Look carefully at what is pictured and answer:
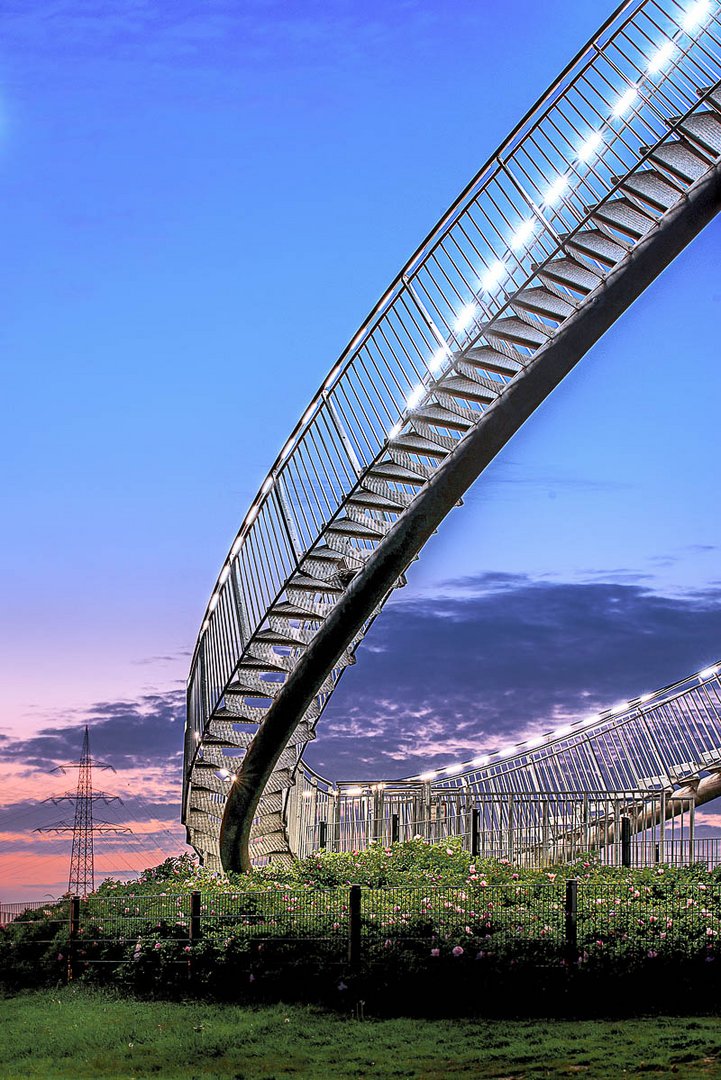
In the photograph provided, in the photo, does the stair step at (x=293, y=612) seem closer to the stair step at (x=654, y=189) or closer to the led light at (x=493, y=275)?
the led light at (x=493, y=275)

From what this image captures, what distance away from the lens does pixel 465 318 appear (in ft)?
54.7

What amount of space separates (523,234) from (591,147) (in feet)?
4.59

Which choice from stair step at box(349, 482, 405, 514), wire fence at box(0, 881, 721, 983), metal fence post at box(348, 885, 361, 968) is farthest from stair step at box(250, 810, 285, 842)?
metal fence post at box(348, 885, 361, 968)

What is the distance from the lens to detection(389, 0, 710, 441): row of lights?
53.1ft

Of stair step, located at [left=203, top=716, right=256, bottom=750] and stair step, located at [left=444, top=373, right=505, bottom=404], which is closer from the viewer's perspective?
A: stair step, located at [left=444, top=373, right=505, bottom=404]

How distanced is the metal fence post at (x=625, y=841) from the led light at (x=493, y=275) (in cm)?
992

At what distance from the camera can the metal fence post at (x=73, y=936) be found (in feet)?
55.1

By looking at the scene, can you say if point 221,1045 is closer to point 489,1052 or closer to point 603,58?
point 489,1052

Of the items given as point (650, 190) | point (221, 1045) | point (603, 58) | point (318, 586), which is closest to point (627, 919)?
point (221, 1045)

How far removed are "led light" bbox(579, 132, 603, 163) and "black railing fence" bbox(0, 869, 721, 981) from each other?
913 centimetres

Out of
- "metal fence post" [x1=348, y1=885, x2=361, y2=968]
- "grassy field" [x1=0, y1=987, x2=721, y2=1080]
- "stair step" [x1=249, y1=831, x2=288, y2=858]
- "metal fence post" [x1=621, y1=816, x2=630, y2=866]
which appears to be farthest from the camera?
"stair step" [x1=249, y1=831, x2=288, y2=858]

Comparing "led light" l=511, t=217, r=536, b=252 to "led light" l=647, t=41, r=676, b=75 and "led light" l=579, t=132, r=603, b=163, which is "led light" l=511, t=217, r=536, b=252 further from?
"led light" l=647, t=41, r=676, b=75

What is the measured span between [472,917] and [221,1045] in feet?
11.3

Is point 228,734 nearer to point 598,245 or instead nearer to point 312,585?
point 312,585
